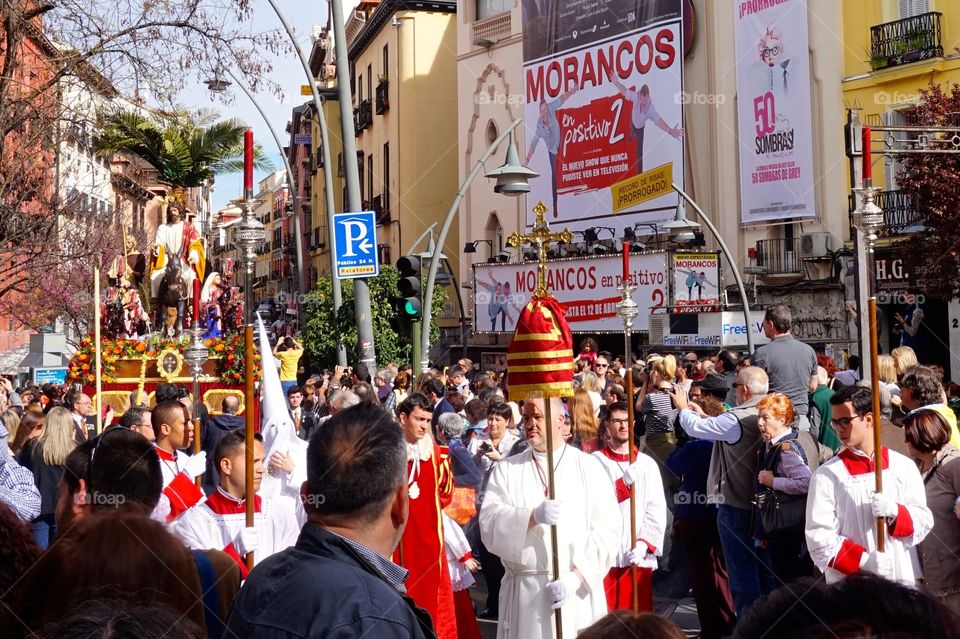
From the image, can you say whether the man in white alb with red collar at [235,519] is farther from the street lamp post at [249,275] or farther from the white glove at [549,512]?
the white glove at [549,512]

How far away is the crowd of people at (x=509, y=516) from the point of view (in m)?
2.60

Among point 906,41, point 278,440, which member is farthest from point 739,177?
point 278,440

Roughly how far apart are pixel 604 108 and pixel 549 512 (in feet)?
91.2

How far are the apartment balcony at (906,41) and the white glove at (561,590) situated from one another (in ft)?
70.2

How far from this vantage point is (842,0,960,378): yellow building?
2428cm

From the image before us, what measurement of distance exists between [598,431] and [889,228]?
1837 cm

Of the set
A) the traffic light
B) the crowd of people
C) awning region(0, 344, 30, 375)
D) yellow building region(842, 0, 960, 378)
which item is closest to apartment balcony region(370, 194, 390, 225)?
awning region(0, 344, 30, 375)

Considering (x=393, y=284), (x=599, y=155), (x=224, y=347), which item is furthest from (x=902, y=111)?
(x=224, y=347)

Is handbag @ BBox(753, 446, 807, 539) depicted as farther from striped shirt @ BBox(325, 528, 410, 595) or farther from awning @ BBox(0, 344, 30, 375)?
awning @ BBox(0, 344, 30, 375)

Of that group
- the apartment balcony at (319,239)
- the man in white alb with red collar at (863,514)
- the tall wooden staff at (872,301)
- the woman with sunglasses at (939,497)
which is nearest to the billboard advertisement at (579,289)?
the tall wooden staff at (872,301)

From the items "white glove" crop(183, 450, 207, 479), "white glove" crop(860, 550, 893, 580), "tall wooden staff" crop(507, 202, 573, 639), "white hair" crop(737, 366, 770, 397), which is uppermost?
"tall wooden staff" crop(507, 202, 573, 639)

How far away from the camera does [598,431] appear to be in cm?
803

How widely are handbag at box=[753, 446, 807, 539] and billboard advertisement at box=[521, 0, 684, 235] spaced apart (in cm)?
2296

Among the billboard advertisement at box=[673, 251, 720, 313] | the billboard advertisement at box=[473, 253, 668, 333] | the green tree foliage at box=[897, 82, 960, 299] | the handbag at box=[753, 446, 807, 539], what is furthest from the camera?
the billboard advertisement at box=[473, 253, 668, 333]
